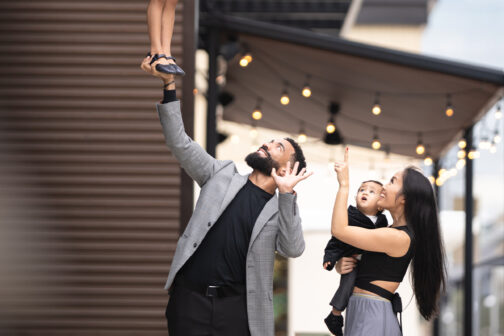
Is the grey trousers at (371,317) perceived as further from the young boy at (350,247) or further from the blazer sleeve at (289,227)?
the blazer sleeve at (289,227)

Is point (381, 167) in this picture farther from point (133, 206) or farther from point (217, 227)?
point (217, 227)

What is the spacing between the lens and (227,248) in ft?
9.78

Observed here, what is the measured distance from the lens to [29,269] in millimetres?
4219

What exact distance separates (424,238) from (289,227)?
2.05 ft

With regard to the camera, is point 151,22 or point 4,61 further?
point 4,61

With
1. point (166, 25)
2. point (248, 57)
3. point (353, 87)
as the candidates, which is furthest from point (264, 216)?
point (353, 87)

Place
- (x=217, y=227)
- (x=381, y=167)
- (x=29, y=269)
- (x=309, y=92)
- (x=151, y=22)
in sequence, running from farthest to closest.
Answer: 1. (x=381, y=167)
2. (x=309, y=92)
3. (x=29, y=269)
4. (x=217, y=227)
5. (x=151, y=22)

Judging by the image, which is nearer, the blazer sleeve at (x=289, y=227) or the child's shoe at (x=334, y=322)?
the blazer sleeve at (x=289, y=227)

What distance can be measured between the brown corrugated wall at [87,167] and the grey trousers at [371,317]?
5.24 ft

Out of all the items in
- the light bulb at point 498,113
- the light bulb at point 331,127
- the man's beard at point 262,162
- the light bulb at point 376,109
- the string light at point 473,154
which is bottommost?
the man's beard at point 262,162

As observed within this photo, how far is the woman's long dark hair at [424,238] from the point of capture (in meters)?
3.02

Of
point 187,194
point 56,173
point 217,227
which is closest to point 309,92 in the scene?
point 187,194

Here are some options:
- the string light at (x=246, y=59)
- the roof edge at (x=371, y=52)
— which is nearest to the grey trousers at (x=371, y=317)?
the roof edge at (x=371, y=52)

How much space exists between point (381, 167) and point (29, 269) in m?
6.70
